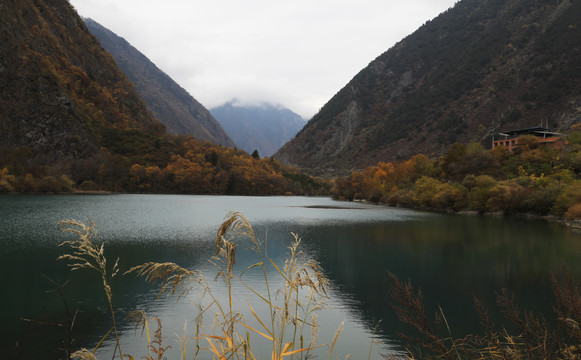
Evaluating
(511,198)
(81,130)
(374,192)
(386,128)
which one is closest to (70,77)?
(81,130)

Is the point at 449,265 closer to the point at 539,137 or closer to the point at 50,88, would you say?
the point at 539,137

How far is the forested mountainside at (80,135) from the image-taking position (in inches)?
4277

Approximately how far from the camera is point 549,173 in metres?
60.3

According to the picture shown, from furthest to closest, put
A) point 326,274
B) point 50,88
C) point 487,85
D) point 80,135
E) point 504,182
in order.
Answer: point 487,85 < point 80,135 < point 50,88 < point 504,182 < point 326,274

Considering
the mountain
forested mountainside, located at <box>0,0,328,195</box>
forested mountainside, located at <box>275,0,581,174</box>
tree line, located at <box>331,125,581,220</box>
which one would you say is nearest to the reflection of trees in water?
tree line, located at <box>331,125,581,220</box>

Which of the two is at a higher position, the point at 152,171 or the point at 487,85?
the point at 487,85

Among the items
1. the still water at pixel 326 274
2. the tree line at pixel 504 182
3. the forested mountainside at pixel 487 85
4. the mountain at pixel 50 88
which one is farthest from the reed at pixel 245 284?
the mountain at pixel 50 88

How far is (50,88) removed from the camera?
4700 inches

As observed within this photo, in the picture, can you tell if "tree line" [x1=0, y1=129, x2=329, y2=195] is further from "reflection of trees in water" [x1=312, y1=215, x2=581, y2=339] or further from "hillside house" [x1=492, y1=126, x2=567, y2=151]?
"reflection of trees in water" [x1=312, y1=215, x2=581, y2=339]

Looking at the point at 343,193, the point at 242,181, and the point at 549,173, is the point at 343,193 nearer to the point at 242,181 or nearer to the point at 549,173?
the point at 242,181

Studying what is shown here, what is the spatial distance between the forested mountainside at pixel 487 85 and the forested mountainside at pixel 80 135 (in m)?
45.3

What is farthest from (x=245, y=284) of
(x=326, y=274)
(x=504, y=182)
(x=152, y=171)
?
(x=152, y=171)

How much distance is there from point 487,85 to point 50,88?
164 m

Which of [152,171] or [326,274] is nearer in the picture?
[326,274]
